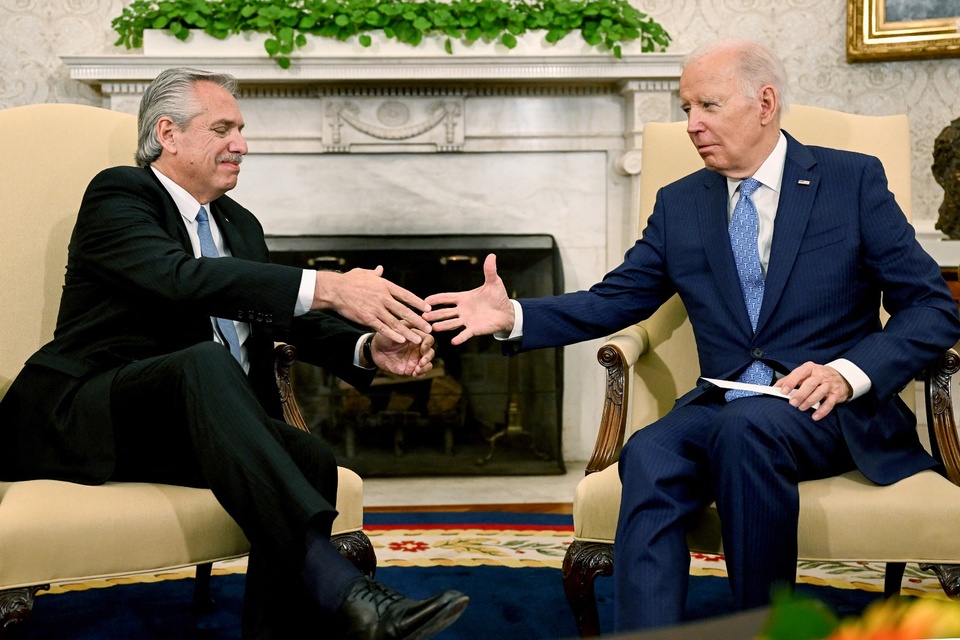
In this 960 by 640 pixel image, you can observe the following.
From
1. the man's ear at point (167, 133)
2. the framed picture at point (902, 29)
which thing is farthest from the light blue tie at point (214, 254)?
the framed picture at point (902, 29)

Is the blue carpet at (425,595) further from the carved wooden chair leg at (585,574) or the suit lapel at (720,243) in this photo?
the suit lapel at (720,243)

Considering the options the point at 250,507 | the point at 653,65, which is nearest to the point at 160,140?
the point at 250,507

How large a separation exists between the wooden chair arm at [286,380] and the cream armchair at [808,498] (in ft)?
2.10

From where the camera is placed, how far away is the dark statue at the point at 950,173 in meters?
3.31

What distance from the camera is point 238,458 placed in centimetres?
163

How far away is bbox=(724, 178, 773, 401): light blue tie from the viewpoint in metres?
2.02

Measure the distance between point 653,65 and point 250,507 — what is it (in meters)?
2.74

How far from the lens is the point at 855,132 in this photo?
2.41 metres

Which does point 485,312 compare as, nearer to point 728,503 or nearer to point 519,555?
point 728,503

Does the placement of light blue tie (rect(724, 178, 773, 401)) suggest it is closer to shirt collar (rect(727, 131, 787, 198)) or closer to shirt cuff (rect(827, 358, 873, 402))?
shirt collar (rect(727, 131, 787, 198))

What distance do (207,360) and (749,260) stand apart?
3.64ft

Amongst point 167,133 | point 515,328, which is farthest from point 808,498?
point 167,133

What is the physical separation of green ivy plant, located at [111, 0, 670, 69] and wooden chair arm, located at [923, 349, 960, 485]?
6.99 ft

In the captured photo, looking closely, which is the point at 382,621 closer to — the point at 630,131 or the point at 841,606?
the point at 841,606
